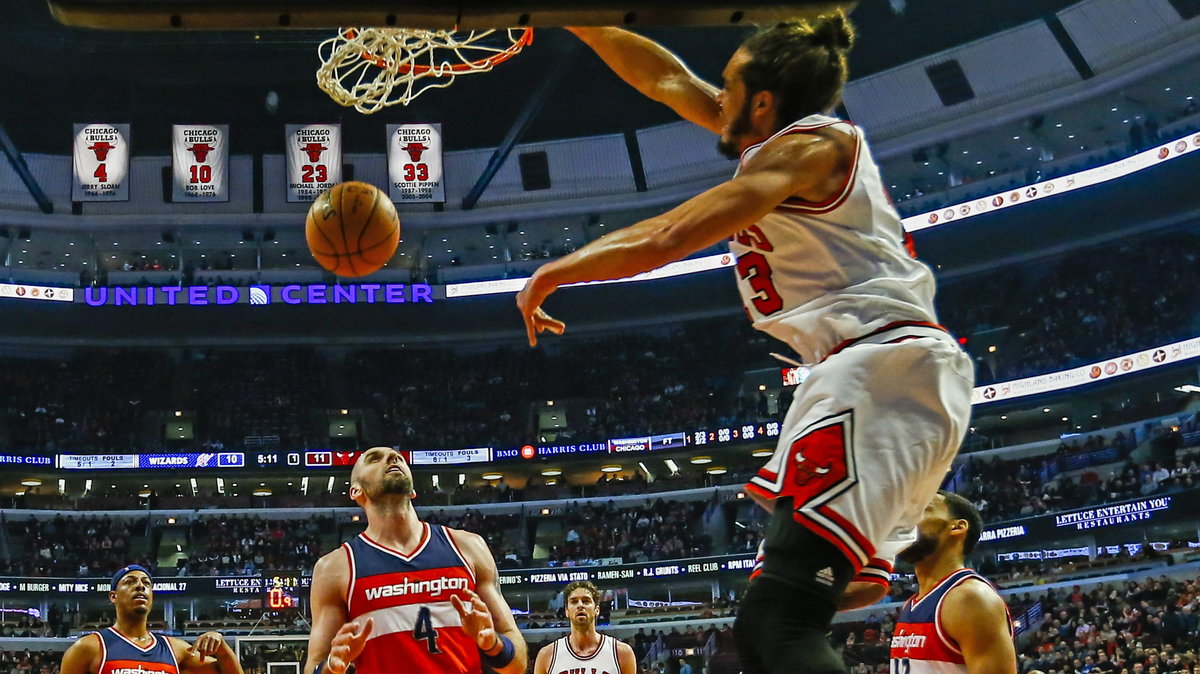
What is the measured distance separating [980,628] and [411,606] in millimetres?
2791

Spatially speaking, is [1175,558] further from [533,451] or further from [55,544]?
[55,544]

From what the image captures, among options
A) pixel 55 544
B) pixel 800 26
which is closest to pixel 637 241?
pixel 800 26

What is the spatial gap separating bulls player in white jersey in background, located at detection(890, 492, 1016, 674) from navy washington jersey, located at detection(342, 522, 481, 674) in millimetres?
2191

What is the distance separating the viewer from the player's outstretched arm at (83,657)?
8461 mm

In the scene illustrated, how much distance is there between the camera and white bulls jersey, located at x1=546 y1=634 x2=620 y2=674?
9.66m

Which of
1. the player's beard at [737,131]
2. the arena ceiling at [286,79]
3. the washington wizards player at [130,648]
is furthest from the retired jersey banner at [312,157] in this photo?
the player's beard at [737,131]

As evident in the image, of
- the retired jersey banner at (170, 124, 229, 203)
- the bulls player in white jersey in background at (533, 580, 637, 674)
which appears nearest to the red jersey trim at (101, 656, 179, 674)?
the bulls player in white jersey in background at (533, 580, 637, 674)

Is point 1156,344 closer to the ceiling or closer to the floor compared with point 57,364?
closer to the floor

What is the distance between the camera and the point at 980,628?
16.2ft

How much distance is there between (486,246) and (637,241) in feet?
122

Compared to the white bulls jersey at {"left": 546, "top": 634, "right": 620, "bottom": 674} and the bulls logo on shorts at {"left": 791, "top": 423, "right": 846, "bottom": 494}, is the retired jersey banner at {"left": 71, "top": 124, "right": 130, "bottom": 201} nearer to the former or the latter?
the white bulls jersey at {"left": 546, "top": 634, "right": 620, "bottom": 674}

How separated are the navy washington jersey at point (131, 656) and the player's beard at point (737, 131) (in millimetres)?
7196

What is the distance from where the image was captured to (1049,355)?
32219 millimetres

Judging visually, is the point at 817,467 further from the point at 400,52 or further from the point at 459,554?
the point at 400,52
